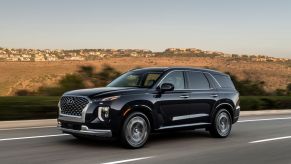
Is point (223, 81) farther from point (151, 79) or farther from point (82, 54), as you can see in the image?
point (82, 54)

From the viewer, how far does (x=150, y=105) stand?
11828mm

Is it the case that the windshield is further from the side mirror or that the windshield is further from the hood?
the hood

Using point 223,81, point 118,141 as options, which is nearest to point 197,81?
point 223,81

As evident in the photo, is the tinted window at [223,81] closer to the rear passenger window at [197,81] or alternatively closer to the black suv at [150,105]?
the black suv at [150,105]

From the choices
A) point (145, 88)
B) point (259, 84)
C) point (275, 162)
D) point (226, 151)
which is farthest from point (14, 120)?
point (259, 84)

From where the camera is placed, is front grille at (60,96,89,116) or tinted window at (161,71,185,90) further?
tinted window at (161,71,185,90)

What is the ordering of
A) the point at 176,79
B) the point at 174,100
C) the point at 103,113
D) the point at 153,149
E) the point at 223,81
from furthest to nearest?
1. the point at 223,81
2. the point at 176,79
3. the point at 174,100
4. the point at 153,149
5. the point at 103,113

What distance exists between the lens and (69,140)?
1271 cm

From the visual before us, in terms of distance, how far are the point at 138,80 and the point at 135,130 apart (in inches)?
59.5

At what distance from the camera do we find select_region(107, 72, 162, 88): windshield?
12.4m

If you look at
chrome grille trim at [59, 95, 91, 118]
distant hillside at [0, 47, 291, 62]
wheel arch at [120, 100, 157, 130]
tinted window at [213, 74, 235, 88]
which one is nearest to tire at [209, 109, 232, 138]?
tinted window at [213, 74, 235, 88]

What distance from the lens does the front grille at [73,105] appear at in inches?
442

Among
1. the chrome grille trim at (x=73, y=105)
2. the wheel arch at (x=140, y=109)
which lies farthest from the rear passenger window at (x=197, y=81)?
the chrome grille trim at (x=73, y=105)

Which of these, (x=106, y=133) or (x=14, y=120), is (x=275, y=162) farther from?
(x=14, y=120)
